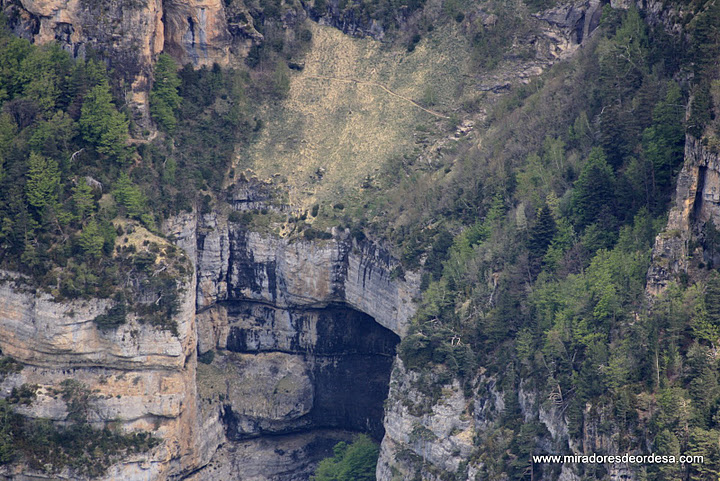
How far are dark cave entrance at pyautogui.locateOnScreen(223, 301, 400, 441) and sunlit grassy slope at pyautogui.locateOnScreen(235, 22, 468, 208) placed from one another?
9672 mm

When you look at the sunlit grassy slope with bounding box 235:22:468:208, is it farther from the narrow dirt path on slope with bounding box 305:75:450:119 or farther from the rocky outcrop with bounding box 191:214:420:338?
the rocky outcrop with bounding box 191:214:420:338

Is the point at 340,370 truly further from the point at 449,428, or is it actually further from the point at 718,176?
the point at 718,176

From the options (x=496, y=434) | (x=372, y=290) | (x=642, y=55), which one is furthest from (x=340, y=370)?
(x=642, y=55)

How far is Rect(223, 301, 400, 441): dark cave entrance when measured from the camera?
438 ft

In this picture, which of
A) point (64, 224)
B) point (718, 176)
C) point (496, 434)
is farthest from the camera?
point (64, 224)

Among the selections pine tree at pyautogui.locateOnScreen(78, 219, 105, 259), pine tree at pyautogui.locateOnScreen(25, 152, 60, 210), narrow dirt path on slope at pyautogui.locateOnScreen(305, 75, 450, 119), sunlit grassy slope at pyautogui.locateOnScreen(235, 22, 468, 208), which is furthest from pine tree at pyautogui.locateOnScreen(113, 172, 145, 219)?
narrow dirt path on slope at pyautogui.locateOnScreen(305, 75, 450, 119)

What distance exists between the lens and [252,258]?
134 metres

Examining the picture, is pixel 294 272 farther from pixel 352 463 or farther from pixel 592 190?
pixel 592 190

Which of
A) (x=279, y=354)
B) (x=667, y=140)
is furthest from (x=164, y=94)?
(x=667, y=140)

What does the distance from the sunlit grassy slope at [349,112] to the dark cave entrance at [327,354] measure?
967 cm

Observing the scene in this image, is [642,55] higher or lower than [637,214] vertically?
higher

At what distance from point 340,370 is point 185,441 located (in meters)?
14.4

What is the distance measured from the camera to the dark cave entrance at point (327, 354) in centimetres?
13338

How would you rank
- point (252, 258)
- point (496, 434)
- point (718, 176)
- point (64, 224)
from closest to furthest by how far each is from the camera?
1. point (718, 176)
2. point (496, 434)
3. point (64, 224)
4. point (252, 258)
